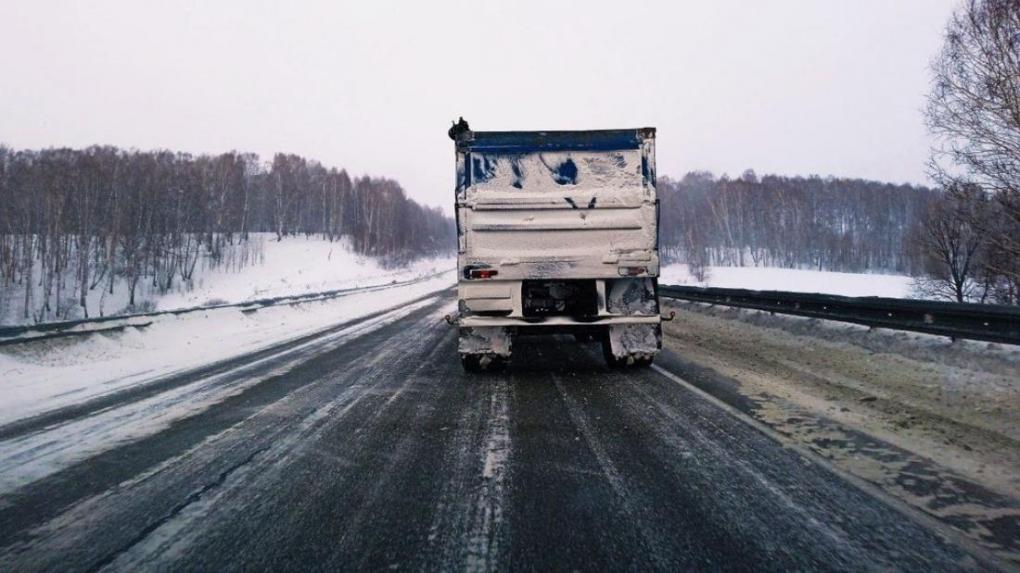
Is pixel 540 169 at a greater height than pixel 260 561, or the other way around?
pixel 540 169

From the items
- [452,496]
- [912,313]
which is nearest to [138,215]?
[452,496]

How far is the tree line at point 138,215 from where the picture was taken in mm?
33875

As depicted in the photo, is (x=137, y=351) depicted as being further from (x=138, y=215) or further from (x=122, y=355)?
(x=138, y=215)

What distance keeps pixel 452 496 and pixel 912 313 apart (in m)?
7.87

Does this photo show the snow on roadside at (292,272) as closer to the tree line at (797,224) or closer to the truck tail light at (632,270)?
the truck tail light at (632,270)

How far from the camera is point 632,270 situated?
578 centimetres

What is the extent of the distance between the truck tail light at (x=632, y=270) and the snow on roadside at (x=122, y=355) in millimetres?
6391

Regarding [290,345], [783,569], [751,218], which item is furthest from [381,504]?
[751,218]

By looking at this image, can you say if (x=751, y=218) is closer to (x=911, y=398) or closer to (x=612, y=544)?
(x=911, y=398)

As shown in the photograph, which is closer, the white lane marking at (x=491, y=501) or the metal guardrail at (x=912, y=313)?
the white lane marking at (x=491, y=501)

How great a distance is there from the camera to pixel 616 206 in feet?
19.4

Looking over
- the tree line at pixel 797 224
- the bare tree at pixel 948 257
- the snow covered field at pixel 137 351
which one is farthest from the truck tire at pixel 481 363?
the tree line at pixel 797 224

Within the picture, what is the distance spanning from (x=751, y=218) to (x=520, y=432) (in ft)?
217

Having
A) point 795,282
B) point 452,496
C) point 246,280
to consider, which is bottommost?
point 246,280
